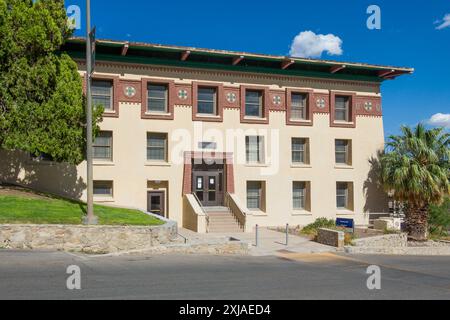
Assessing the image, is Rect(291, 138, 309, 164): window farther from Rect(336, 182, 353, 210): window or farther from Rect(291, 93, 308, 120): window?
Rect(336, 182, 353, 210): window

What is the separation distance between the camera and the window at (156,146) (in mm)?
27406

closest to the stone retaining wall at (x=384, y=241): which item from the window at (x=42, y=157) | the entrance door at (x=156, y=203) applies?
the entrance door at (x=156, y=203)

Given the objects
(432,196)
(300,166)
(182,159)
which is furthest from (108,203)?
(432,196)

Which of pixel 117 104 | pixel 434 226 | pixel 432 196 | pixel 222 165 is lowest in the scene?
pixel 434 226

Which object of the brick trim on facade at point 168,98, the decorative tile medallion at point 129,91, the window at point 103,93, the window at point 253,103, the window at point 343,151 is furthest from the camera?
the window at point 343,151

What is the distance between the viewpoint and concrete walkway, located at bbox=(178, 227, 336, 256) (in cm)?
1905

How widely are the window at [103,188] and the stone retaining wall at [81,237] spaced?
988 cm

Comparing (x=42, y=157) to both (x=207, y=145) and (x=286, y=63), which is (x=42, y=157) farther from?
(x=286, y=63)

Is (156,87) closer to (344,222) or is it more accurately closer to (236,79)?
(236,79)

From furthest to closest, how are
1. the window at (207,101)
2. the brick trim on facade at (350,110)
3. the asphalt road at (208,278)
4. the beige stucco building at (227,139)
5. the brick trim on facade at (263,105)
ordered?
1. the brick trim on facade at (350,110)
2. the brick trim on facade at (263,105)
3. the window at (207,101)
4. the beige stucco building at (227,139)
5. the asphalt road at (208,278)

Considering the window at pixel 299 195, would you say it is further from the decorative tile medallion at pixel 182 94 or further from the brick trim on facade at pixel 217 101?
the decorative tile medallion at pixel 182 94

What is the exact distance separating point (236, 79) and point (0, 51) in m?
13.9

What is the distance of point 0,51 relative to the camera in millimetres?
19875
